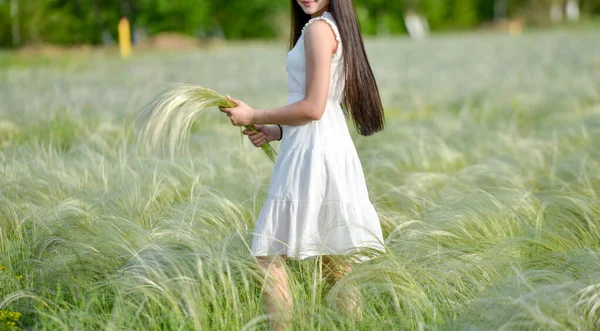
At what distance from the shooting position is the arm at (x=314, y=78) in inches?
92.8

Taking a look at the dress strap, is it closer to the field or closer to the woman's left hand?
the woman's left hand

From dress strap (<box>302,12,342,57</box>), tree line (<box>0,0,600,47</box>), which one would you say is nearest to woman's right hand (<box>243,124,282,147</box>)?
dress strap (<box>302,12,342,57</box>)

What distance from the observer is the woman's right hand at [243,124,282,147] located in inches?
105

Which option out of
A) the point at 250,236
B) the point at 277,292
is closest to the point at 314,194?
the point at 277,292

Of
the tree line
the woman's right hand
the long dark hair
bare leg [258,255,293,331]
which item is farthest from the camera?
the tree line

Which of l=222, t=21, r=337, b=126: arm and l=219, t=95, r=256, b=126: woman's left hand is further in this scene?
l=219, t=95, r=256, b=126: woman's left hand

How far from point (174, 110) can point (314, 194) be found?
2.00ft

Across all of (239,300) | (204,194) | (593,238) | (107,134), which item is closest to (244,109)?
(239,300)

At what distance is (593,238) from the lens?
10.1 feet

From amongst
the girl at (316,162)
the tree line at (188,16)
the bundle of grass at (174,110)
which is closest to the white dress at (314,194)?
the girl at (316,162)

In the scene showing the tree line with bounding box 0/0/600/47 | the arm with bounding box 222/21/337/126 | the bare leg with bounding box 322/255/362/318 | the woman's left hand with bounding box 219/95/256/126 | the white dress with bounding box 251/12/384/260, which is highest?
the tree line with bounding box 0/0/600/47

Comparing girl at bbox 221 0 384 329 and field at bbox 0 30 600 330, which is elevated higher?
girl at bbox 221 0 384 329

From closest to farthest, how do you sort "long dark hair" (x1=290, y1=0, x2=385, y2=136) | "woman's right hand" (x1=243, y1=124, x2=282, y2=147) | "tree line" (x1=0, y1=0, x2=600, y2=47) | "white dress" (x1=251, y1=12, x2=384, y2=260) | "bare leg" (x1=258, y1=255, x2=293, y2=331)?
"bare leg" (x1=258, y1=255, x2=293, y2=331), "white dress" (x1=251, y1=12, x2=384, y2=260), "long dark hair" (x1=290, y1=0, x2=385, y2=136), "woman's right hand" (x1=243, y1=124, x2=282, y2=147), "tree line" (x1=0, y1=0, x2=600, y2=47)

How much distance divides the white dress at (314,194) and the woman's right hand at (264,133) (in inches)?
7.5
